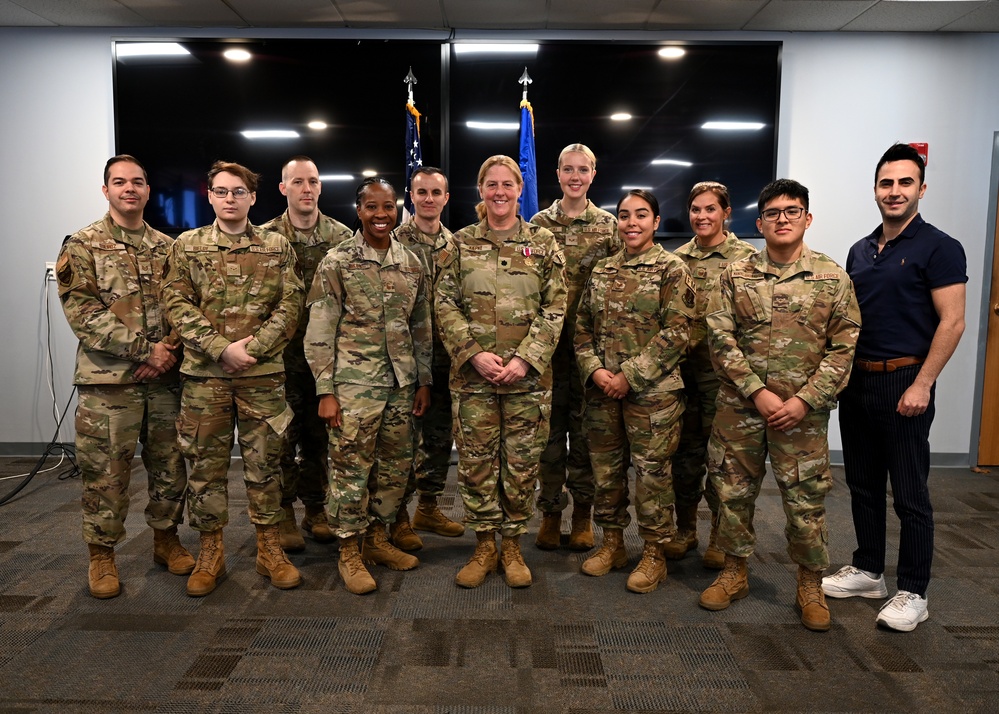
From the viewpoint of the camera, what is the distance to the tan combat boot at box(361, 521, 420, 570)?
117 inches

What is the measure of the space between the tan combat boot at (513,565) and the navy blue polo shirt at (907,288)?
5.23 feet

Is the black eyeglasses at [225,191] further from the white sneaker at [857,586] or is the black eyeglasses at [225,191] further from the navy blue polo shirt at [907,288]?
the white sneaker at [857,586]

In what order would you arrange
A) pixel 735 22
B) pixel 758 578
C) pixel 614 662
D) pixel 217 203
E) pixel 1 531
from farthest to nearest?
1. pixel 735 22
2. pixel 1 531
3. pixel 758 578
4. pixel 217 203
5. pixel 614 662

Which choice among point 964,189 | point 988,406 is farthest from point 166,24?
point 988,406

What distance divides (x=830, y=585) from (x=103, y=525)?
2990 millimetres

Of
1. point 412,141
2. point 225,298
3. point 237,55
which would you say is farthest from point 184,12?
point 225,298

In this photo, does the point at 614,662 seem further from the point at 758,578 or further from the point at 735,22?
the point at 735,22

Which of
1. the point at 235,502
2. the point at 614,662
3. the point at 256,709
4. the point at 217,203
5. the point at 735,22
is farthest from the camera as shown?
the point at 735,22

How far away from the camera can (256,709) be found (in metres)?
2.00

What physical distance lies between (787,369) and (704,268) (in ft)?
2.37

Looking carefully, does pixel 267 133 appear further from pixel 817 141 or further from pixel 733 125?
pixel 817 141

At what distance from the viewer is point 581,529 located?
325 cm

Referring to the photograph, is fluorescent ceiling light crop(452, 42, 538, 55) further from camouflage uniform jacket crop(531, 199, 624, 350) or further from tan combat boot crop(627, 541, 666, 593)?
tan combat boot crop(627, 541, 666, 593)

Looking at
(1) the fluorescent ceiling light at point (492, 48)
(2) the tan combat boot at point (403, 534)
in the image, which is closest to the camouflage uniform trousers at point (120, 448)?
(2) the tan combat boot at point (403, 534)
